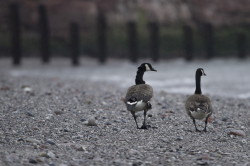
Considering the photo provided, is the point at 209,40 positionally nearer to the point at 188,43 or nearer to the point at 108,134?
the point at 188,43

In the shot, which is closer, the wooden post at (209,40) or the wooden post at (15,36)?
the wooden post at (15,36)

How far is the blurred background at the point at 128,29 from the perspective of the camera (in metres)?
34.0

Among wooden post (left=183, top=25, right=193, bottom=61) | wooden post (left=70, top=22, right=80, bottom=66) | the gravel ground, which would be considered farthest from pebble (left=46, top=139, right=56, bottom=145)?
wooden post (left=183, top=25, right=193, bottom=61)

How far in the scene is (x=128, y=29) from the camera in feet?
116

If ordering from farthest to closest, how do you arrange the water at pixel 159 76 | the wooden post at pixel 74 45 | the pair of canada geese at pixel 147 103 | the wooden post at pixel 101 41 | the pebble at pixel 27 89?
the wooden post at pixel 101 41, the wooden post at pixel 74 45, the water at pixel 159 76, the pebble at pixel 27 89, the pair of canada geese at pixel 147 103

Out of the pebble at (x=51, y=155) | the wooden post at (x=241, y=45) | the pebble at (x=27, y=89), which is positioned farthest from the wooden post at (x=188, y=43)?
the pebble at (x=51, y=155)

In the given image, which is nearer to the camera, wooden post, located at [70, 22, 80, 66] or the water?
the water

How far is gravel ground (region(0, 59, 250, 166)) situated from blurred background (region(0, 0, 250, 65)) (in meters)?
17.4

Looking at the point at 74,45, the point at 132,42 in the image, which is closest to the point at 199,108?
the point at 74,45

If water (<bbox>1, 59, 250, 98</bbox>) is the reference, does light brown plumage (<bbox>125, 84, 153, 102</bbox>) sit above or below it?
above

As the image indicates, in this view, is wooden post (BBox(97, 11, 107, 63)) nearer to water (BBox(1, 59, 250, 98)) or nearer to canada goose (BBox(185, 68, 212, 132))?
water (BBox(1, 59, 250, 98))

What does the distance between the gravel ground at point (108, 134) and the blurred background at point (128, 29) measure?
17.4m

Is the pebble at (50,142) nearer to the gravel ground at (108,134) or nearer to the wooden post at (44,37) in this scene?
the gravel ground at (108,134)

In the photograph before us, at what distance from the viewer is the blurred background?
34000 mm
